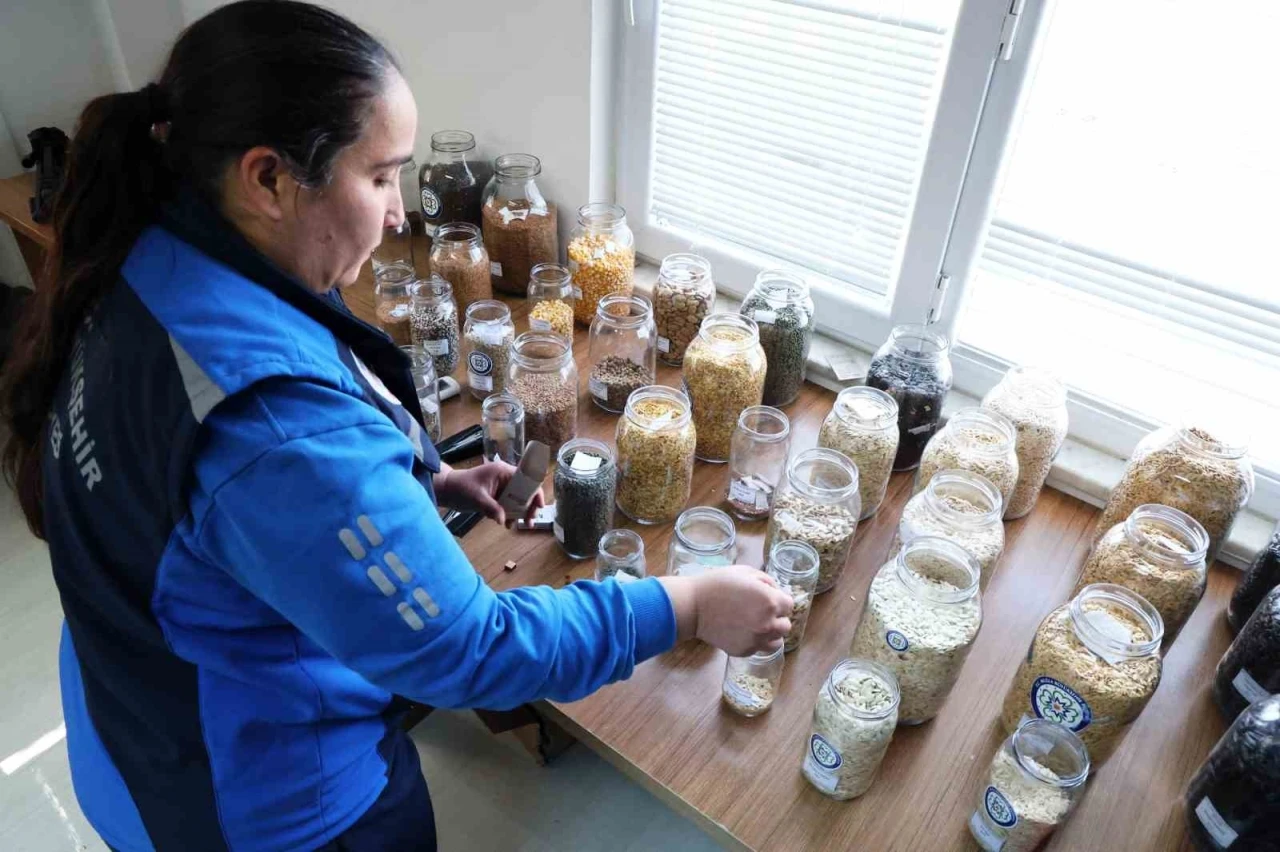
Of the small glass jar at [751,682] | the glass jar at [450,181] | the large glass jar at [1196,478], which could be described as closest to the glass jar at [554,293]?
the glass jar at [450,181]

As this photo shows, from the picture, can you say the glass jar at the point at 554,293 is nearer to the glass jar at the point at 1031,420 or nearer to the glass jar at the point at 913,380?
the glass jar at the point at 913,380

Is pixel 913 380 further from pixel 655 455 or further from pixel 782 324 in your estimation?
pixel 655 455

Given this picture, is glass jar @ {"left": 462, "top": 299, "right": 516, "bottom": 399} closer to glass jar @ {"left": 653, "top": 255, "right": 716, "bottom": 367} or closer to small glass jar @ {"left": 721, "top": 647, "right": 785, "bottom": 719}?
glass jar @ {"left": 653, "top": 255, "right": 716, "bottom": 367}

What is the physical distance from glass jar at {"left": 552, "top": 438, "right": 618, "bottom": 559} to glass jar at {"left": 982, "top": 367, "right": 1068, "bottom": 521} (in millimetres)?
553

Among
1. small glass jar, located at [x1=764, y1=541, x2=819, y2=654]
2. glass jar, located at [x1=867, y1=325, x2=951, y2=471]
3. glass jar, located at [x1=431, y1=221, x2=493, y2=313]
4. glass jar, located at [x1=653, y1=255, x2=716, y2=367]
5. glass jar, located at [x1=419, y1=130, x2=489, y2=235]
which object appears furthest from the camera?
glass jar, located at [x1=419, y1=130, x2=489, y2=235]

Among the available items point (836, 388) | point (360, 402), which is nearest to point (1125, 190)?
point (836, 388)

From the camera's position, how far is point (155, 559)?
0.72 metres

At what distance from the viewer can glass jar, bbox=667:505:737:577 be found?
3.36 ft

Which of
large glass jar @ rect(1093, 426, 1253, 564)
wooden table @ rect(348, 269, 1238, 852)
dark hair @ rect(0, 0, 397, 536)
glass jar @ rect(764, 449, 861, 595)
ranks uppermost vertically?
dark hair @ rect(0, 0, 397, 536)

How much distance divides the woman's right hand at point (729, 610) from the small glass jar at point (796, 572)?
10cm

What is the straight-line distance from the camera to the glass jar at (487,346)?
1.38 m

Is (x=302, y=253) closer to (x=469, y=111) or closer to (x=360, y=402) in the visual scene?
(x=360, y=402)

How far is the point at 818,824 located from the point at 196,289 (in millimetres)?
758

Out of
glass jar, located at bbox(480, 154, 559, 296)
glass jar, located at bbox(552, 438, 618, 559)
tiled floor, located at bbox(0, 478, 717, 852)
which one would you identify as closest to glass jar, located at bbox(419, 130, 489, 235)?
glass jar, located at bbox(480, 154, 559, 296)
